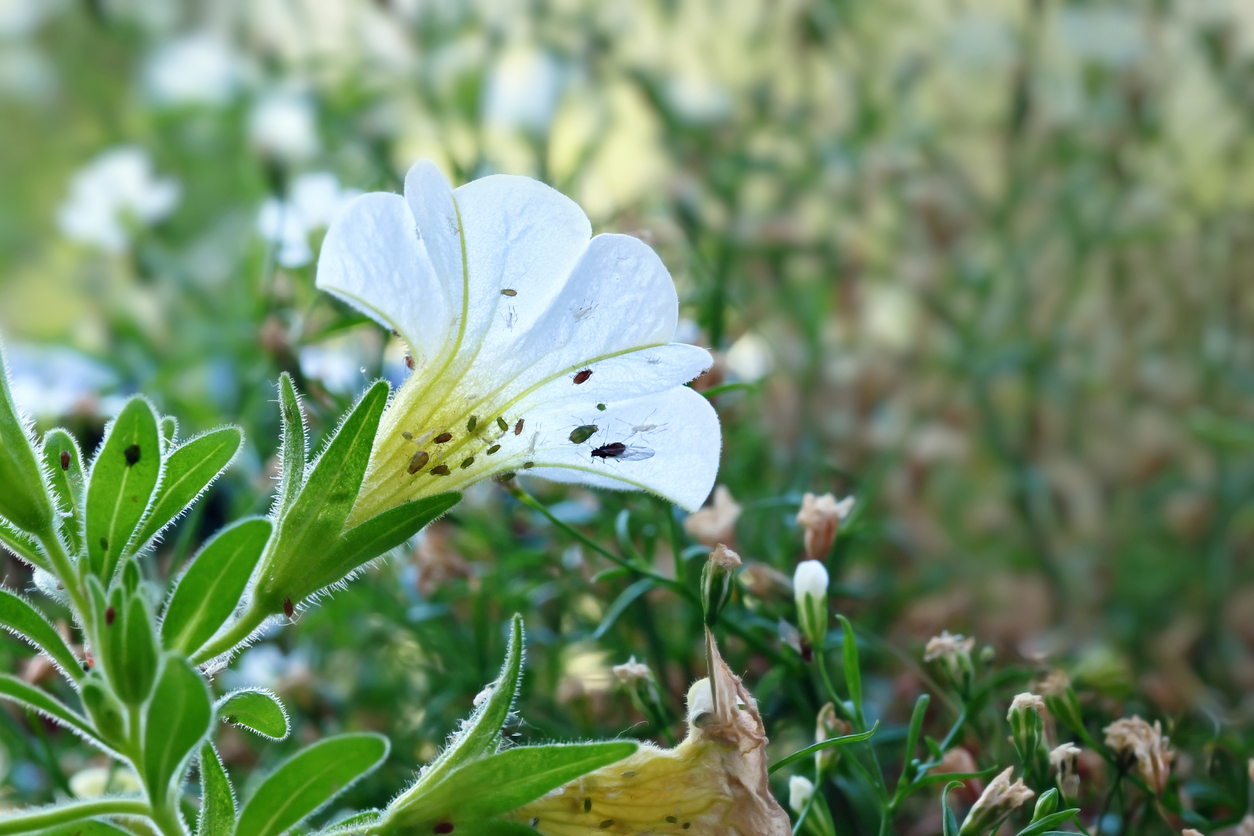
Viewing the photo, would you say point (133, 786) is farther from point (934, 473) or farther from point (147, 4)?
point (147, 4)

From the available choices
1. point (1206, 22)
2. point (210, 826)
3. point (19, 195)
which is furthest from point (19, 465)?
point (19, 195)

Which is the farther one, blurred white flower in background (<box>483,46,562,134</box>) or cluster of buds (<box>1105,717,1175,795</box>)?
blurred white flower in background (<box>483,46,562,134</box>)

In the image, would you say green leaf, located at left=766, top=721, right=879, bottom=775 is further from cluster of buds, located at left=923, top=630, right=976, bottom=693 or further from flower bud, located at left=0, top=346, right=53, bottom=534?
flower bud, located at left=0, top=346, right=53, bottom=534

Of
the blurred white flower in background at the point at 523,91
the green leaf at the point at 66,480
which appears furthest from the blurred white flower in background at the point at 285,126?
the green leaf at the point at 66,480

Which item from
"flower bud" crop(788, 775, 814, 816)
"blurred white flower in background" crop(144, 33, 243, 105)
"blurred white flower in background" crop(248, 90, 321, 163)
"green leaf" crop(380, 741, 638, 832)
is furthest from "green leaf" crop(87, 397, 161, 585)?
"blurred white flower in background" crop(144, 33, 243, 105)

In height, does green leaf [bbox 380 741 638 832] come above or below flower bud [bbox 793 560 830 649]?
above

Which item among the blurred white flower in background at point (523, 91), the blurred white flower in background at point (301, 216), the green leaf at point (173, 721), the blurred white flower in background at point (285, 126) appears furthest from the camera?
the blurred white flower in background at point (523, 91)

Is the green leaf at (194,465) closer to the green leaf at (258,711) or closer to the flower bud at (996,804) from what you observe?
the green leaf at (258,711)

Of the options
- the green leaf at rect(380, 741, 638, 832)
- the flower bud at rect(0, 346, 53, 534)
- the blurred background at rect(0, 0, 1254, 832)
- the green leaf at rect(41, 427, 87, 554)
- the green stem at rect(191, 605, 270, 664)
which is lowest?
the blurred background at rect(0, 0, 1254, 832)
